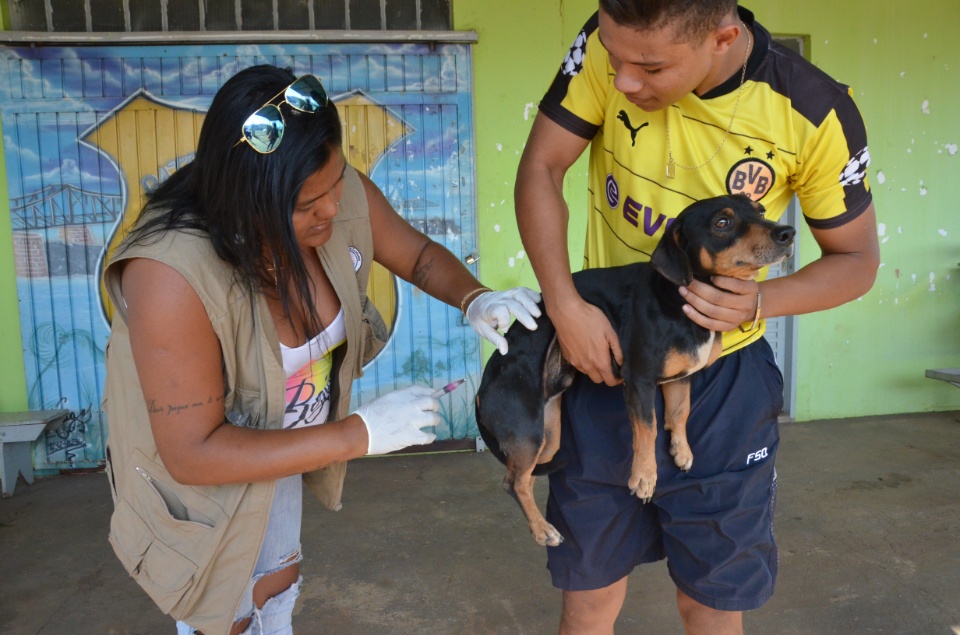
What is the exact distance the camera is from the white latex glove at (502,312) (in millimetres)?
2014

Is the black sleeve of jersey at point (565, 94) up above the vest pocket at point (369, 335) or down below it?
above

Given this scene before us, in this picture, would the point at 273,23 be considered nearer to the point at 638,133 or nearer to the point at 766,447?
the point at 638,133

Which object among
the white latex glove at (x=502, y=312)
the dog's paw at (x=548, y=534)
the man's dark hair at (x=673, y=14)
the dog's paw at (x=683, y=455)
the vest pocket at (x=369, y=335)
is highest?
the man's dark hair at (x=673, y=14)

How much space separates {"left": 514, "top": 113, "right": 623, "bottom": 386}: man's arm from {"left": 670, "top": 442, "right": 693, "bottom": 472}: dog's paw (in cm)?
23

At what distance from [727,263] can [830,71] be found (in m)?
4.71

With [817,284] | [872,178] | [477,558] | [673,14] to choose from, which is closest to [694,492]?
[817,284]

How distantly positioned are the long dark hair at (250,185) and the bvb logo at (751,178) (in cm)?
96

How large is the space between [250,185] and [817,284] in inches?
54.0

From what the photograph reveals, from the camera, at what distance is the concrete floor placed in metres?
3.34

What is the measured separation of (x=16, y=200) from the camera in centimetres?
507

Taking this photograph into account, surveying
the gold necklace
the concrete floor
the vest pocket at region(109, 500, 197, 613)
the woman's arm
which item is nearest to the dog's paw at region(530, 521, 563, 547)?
the woman's arm

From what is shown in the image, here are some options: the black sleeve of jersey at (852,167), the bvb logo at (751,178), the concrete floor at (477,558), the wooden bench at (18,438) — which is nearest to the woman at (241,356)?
the bvb logo at (751,178)

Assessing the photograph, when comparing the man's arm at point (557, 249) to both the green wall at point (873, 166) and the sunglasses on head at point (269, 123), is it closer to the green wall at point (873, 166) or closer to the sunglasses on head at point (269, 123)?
the sunglasses on head at point (269, 123)

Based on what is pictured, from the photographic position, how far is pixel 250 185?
162 centimetres
